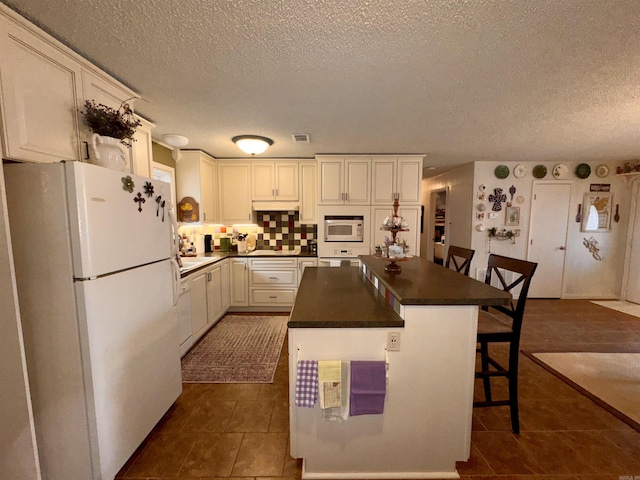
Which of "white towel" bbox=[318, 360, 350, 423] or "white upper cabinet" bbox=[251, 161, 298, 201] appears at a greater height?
"white upper cabinet" bbox=[251, 161, 298, 201]

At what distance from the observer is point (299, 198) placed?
12.9 ft

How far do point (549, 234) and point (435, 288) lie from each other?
4.28m

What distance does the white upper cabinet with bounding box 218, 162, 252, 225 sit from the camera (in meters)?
3.91

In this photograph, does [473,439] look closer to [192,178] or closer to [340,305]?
[340,305]

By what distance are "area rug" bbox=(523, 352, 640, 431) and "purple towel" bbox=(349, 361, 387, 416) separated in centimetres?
196

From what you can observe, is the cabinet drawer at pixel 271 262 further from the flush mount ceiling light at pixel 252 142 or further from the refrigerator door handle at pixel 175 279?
the refrigerator door handle at pixel 175 279

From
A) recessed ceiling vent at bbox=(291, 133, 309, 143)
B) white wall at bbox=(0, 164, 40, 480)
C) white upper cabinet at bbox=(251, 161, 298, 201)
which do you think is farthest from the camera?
white upper cabinet at bbox=(251, 161, 298, 201)

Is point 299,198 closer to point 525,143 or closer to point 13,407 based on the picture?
point 525,143

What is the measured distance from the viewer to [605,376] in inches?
89.6

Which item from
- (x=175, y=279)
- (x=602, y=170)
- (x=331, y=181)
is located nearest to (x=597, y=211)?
(x=602, y=170)

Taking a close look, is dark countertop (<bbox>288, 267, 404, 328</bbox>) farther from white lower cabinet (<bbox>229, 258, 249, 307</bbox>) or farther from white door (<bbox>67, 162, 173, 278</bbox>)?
white lower cabinet (<bbox>229, 258, 249, 307</bbox>)

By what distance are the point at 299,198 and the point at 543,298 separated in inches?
179

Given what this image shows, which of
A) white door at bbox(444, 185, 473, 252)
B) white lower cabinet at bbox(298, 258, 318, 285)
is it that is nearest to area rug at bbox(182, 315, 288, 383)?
white lower cabinet at bbox(298, 258, 318, 285)

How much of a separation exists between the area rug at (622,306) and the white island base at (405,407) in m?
4.46
